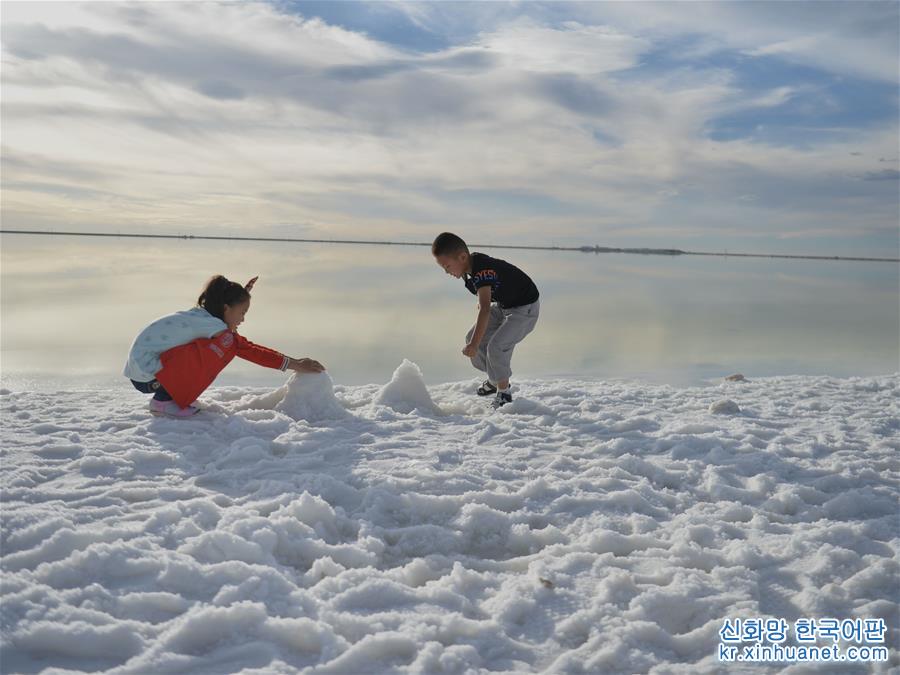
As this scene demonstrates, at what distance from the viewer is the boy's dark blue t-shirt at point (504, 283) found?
674cm

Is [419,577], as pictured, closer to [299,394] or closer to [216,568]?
[216,568]

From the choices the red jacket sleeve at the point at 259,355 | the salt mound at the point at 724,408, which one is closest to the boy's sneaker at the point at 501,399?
the salt mound at the point at 724,408

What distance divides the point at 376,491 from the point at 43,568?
5.85ft

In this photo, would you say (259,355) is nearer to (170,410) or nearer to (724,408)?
(170,410)

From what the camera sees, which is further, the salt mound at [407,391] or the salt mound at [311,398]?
the salt mound at [407,391]

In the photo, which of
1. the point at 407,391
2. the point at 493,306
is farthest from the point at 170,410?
the point at 493,306

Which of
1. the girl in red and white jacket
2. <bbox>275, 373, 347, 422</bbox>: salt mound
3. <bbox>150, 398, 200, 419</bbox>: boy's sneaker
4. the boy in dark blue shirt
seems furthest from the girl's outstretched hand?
the boy in dark blue shirt

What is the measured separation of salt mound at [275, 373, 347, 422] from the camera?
594 centimetres

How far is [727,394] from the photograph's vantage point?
764 centimetres

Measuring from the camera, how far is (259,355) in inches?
236

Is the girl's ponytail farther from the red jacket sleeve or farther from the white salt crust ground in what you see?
the white salt crust ground

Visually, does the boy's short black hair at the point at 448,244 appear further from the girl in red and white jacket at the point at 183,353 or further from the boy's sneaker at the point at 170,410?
the boy's sneaker at the point at 170,410

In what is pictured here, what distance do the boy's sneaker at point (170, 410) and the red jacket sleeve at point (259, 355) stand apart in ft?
2.09

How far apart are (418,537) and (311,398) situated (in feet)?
8.43
